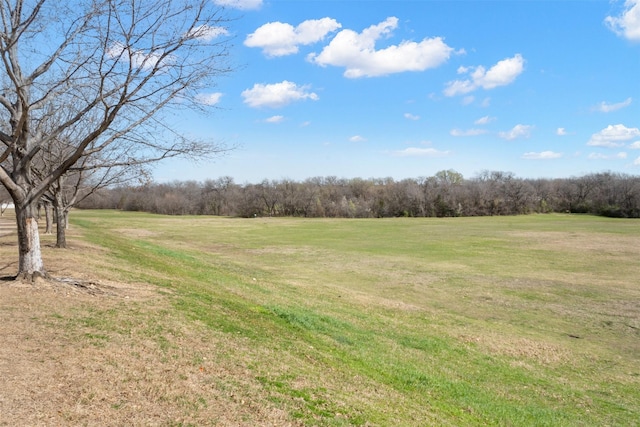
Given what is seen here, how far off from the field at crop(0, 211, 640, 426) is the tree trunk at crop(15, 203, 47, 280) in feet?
1.32

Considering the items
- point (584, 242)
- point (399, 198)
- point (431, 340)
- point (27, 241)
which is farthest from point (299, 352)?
point (399, 198)

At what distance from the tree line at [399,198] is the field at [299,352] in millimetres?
94372

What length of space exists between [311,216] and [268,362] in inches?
4367

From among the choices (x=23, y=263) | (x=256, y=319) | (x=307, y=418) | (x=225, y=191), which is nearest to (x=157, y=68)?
(x=23, y=263)

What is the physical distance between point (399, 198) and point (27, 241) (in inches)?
4413

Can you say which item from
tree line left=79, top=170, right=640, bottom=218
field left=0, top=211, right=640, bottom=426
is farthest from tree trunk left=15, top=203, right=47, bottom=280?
tree line left=79, top=170, right=640, bottom=218

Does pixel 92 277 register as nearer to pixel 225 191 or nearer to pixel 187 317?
pixel 187 317

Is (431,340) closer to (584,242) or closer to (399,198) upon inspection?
(584,242)

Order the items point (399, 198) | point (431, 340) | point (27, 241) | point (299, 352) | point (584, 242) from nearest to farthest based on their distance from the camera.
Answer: point (299, 352)
point (27, 241)
point (431, 340)
point (584, 242)
point (399, 198)

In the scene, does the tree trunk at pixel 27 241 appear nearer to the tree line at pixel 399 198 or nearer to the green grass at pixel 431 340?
the green grass at pixel 431 340

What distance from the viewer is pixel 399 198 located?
118750 millimetres

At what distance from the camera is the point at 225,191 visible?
431 feet

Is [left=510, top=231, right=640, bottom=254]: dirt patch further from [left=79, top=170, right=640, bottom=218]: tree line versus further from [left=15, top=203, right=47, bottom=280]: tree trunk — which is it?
[left=79, top=170, right=640, bottom=218]: tree line

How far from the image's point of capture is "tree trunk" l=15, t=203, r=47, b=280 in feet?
32.3
